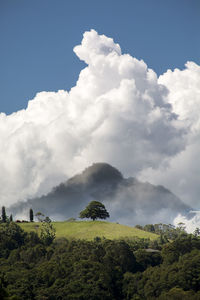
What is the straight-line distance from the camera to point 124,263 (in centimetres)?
19175

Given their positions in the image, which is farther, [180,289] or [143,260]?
[143,260]

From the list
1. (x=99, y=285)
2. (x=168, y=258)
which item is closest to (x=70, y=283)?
(x=99, y=285)

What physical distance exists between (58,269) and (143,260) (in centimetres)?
4458

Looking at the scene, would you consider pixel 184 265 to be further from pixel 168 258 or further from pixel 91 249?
pixel 91 249

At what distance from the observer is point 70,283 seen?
16050 cm

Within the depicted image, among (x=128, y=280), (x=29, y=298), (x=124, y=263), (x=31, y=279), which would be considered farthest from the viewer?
(x=124, y=263)

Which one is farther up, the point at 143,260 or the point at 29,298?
the point at 143,260

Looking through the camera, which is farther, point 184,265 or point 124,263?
point 124,263

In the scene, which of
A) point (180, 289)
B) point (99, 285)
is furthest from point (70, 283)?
point (180, 289)

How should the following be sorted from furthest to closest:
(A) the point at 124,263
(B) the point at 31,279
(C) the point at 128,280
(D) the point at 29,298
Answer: (A) the point at 124,263 → (C) the point at 128,280 → (B) the point at 31,279 → (D) the point at 29,298

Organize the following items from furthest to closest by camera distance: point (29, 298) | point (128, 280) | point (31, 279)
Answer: point (128, 280) → point (31, 279) → point (29, 298)

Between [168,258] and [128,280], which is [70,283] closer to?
[128,280]

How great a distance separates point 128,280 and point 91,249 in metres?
27.3

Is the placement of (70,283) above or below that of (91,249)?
below
